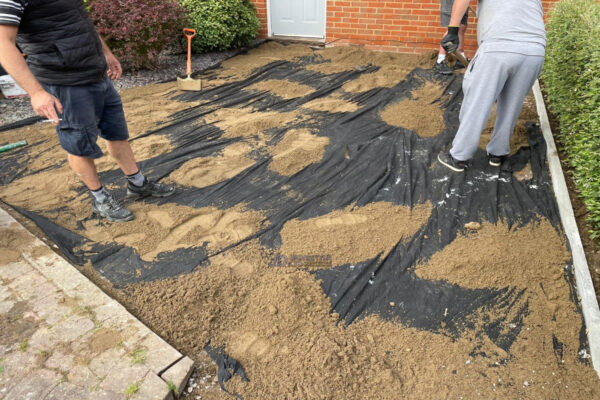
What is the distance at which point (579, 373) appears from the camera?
73.7 inches

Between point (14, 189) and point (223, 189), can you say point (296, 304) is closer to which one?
point (223, 189)

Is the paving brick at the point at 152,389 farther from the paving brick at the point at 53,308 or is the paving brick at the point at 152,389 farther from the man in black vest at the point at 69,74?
the man in black vest at the point at 69,74

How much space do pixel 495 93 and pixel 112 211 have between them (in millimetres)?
2969

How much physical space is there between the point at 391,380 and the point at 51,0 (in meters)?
2.60

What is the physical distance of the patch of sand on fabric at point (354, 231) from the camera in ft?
8.62

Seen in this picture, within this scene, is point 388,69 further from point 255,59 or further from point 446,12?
point 255,59

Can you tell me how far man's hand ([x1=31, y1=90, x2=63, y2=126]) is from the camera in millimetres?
2160

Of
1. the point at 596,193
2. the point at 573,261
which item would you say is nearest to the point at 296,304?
the point at 573,261

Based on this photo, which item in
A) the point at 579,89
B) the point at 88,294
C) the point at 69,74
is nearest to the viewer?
the point at 88,294

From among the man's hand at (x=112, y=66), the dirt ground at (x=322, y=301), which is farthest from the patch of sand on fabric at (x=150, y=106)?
the man's hand at (x=112, y=66)

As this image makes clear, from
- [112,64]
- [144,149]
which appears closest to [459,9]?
[112,64]

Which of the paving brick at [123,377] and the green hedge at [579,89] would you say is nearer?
the paving brick at [123,377]

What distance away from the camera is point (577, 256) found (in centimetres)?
247

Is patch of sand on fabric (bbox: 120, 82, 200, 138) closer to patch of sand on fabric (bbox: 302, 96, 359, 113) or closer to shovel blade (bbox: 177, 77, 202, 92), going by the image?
shovel blade (bbox: 177, 77, 202, 92)
